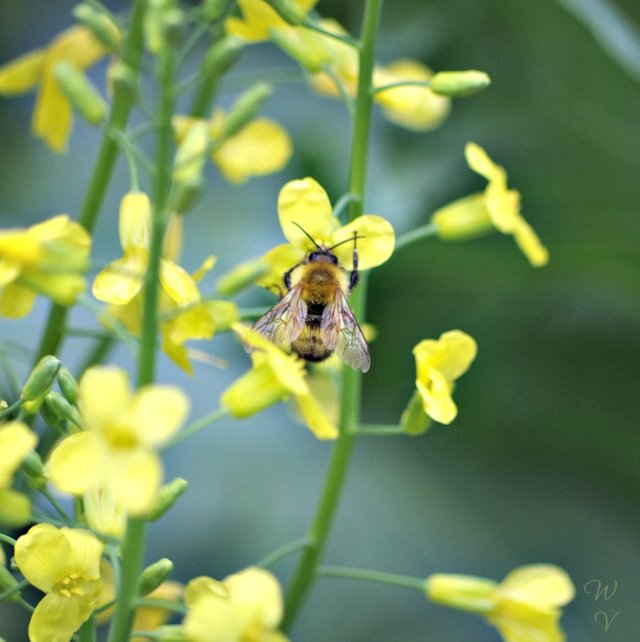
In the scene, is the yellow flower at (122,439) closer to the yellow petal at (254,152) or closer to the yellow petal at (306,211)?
the yellow petal at (306,211)

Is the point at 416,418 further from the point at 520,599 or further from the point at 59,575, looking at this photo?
the point at 59,575

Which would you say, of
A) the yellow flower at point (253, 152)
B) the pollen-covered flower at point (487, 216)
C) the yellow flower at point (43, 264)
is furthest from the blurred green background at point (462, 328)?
the yellow flower at point (43, 264)

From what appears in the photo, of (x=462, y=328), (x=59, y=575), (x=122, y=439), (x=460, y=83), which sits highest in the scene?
(x=460, y=83)

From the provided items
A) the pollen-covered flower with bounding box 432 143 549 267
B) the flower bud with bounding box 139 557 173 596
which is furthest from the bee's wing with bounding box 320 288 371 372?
the flower bud with bounding box 139 557 173 596

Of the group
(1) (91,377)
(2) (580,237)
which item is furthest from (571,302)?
(1) (91,377)

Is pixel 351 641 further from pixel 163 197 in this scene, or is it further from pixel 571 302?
pixel 163 197

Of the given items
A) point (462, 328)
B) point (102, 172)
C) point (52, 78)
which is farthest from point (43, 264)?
point (462, 328)
